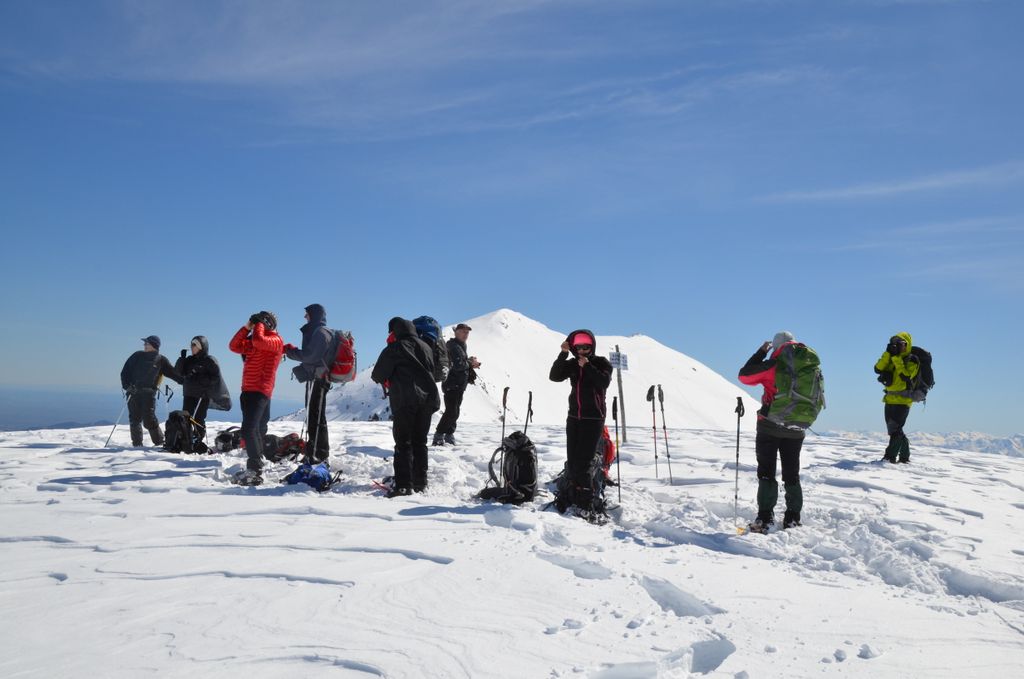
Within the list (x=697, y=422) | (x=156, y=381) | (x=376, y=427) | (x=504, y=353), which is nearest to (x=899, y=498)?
(x=376, y=427)

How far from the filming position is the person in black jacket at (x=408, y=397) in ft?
24.2

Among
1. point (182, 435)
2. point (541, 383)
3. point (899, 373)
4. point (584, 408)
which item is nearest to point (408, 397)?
point (584, 408)

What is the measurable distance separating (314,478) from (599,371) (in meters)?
3.91

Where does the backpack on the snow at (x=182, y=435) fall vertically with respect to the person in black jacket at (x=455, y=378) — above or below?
below

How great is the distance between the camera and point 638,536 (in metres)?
5.88

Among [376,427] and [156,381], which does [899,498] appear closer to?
[376,427]

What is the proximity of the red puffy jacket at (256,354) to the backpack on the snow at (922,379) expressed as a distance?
11390 mm

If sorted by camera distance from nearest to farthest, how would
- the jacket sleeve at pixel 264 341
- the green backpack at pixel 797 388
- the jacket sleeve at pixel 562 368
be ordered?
1. the green backpack at pixel 797 388
2. the jacket sleeve at pixel 562 368
3. the jacket sleeve at pixel 264 341

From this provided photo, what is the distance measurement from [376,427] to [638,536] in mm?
9967

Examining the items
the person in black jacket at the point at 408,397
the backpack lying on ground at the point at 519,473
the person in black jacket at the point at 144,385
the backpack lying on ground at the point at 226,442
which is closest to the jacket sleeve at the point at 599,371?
the backpack lying on ground at the point at 519,473

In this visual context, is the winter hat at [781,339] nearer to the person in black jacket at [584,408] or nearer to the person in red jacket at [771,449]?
the person in red jacket at [771,449]

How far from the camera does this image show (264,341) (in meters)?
8.38

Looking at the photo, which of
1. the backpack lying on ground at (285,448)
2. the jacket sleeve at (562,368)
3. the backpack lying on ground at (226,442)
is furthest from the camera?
the backpack lying on ground at (226,442)

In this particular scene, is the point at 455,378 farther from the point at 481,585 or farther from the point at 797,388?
the point at 481,585
